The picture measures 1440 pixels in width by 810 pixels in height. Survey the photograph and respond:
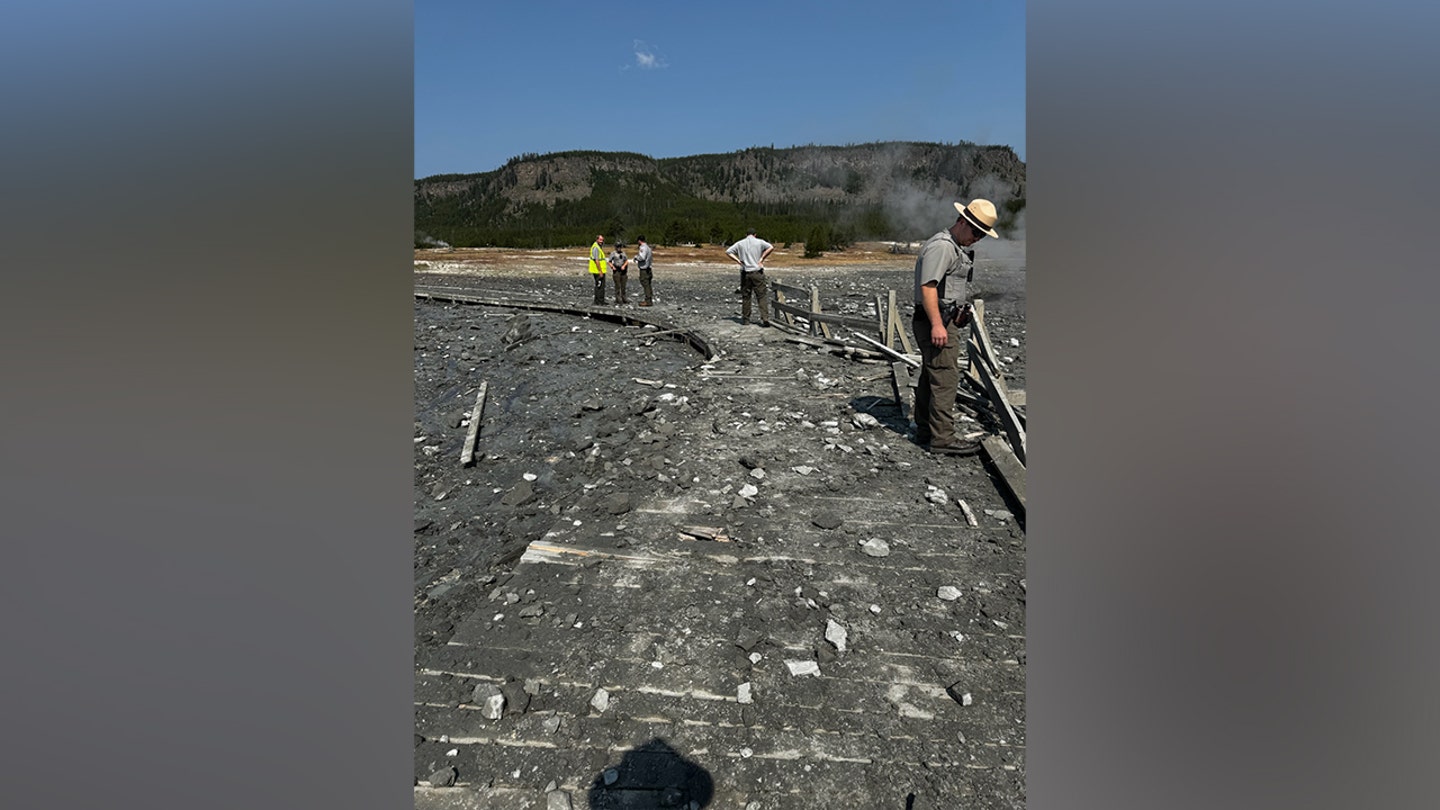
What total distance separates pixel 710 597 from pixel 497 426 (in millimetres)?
4764

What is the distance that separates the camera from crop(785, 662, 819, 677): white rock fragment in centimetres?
248

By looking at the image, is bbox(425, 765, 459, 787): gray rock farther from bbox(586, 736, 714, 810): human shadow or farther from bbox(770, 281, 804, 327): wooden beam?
bbox(770, 281, 804, 327): wooden beam

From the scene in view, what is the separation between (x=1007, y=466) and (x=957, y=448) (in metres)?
0.45

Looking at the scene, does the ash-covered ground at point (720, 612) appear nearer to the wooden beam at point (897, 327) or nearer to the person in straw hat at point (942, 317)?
the person in straw hat at point (942, 317)

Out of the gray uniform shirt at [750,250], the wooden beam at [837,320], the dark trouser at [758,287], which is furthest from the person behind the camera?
the dark trouser at [758,287]

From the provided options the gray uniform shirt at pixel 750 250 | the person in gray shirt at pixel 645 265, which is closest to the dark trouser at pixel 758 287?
the gray uniform shirt at pixel 750 250

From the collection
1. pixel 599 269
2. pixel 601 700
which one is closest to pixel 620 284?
pixel 599 269

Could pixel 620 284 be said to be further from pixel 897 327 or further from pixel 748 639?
pixel 748 639

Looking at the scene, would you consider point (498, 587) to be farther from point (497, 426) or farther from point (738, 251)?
point (738, 251)

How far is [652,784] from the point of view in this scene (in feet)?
6.52

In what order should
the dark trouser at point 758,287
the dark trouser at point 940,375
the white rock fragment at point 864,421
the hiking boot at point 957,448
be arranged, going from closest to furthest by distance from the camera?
the dark trouser at point 940,375 < the hiking boot at point 957,448 < the white rock fragment at point 864,421 < the dark trouser at point 758,287

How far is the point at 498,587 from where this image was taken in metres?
3.29

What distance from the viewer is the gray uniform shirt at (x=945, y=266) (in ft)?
13.8
